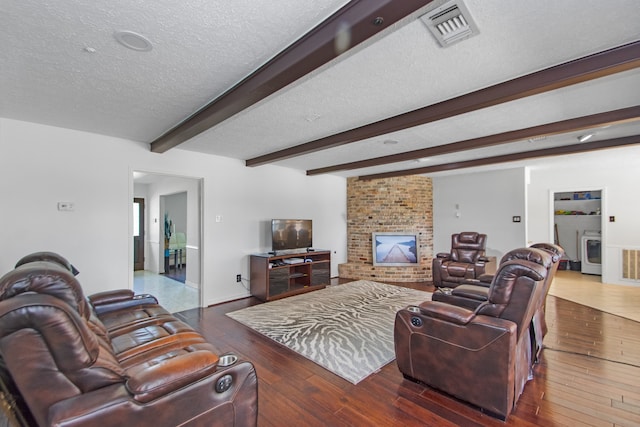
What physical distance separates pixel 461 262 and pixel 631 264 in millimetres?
3388

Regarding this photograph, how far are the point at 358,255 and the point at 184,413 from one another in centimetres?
578

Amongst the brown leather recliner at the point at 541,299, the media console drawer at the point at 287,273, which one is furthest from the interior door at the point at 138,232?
the brown leather recliner at the point at 541,299

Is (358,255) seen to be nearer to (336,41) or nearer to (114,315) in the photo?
(114,315)

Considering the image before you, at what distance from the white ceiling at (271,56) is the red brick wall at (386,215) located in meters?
3.45

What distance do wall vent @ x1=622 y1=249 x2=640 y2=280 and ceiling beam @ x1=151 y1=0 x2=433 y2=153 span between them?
24.1 ft

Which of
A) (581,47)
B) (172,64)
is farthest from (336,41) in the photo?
(581,47)

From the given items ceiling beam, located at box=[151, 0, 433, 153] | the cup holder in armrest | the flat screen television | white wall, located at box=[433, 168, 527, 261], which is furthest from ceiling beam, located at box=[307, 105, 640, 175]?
the cup holder in armrest

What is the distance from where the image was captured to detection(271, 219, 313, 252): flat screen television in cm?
521

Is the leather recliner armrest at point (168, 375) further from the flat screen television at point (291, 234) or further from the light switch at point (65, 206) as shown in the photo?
the flat screen television at point (291, 234)

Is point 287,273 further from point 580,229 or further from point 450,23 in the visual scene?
point 580,229

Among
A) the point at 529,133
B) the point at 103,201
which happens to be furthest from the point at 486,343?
the point at 103,201

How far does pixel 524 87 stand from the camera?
211 cm

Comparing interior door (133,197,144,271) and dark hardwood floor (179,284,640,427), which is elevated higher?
interior door (133,197,144,271)

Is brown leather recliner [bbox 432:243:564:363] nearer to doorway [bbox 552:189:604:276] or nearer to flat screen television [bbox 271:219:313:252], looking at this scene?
flat screen television [bbox 271:219:313:252]
